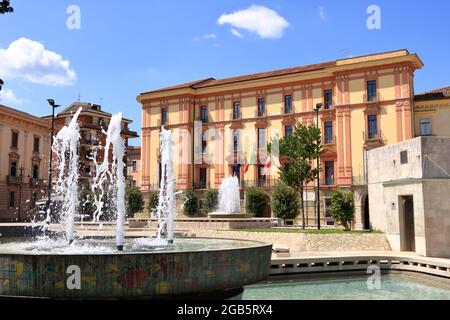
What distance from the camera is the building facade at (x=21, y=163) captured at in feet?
142

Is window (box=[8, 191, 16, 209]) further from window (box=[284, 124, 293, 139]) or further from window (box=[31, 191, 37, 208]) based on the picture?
window (box=[284, 124, 293, 139])

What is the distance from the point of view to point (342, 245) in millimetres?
21594

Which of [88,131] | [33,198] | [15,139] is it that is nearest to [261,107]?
[88,131]

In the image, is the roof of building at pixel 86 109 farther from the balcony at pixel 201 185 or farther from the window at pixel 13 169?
the balcony at pixel 201 185

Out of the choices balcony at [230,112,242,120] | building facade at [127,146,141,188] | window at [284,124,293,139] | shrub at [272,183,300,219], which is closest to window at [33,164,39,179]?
building facade at [127,146,141,188]

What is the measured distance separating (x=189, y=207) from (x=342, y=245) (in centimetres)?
2472

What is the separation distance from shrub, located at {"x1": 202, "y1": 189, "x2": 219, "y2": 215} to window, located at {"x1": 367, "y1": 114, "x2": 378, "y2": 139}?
14524 mm

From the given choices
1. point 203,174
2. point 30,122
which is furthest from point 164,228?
point 30,122

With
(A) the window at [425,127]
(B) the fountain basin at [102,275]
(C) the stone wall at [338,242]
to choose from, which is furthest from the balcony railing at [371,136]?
(B) the fountain basin at [102,275]

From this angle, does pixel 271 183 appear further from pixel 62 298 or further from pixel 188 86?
pixel 62 298

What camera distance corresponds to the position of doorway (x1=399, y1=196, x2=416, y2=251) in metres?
20.6

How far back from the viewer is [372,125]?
3891 cm

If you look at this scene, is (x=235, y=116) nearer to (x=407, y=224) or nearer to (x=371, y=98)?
(x=371, y=98)

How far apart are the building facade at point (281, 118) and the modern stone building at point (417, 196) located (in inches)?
608
